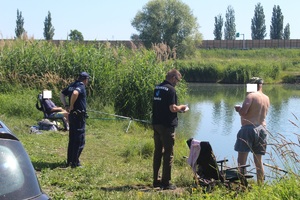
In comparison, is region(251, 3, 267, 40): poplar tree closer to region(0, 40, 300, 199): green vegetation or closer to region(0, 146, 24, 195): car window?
region(0, 40, 300, 199): green vegetation

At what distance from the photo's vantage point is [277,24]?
83.9m

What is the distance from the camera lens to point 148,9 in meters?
58.3

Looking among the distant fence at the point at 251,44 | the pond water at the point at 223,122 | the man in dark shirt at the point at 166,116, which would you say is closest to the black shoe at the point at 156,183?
the man in dark shirt at the point at 166,116

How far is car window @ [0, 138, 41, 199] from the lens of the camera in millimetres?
3275

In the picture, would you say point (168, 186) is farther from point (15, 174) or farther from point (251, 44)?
point (251, 44)

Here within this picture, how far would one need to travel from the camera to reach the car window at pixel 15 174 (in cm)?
328

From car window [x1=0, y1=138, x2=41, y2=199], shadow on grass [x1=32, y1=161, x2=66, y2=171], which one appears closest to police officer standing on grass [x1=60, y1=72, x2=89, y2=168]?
shadow on grass [x1=32, y1=161, x2=66, y2=171]

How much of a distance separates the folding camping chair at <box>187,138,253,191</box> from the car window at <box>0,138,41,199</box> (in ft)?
11.7

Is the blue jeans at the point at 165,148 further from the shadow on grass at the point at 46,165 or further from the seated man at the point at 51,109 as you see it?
the seated man at the point at 51,109

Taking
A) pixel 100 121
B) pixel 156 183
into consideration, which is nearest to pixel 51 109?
pixel 100 121

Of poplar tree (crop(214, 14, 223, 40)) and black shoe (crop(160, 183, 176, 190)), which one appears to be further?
poplar tree (crop(214, 14, 223, 40))

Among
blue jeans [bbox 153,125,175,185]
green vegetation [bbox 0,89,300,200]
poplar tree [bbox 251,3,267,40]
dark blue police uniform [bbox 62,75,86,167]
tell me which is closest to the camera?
green vegetation [bbox 0,89,300,200]

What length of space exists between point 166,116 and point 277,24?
80.7 m

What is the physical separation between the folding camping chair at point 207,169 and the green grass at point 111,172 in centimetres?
20
